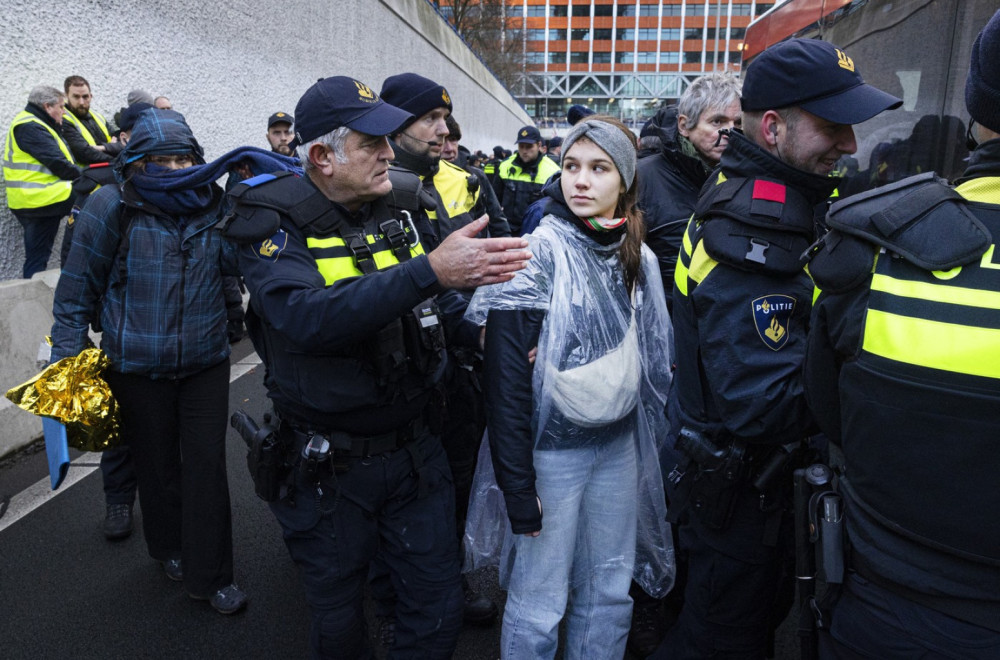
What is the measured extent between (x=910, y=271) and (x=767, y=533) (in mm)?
1036

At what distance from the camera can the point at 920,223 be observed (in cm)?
126

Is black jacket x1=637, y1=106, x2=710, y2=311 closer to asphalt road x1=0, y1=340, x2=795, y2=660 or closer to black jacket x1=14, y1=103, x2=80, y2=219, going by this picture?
asphalt road x1=0, y1=340, x2=795, y2=660

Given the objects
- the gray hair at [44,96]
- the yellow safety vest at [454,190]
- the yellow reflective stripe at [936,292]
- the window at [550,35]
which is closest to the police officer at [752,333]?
the yellow reflective stripe at [936,292]

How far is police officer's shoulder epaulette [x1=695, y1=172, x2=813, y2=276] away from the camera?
1.78 meters

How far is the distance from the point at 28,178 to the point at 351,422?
16.2ft

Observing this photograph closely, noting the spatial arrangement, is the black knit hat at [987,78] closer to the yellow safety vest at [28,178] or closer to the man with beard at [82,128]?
the man with beard at [82,128]

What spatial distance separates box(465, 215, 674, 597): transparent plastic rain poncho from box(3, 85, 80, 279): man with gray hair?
16.2ft

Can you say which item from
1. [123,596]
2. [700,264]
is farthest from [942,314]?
[123,596]

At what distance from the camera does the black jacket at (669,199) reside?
3.30m

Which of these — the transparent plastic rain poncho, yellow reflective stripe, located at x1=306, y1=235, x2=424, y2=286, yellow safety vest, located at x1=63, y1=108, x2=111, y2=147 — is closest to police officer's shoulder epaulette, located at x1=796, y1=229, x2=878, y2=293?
the transparent plastic rain poncho

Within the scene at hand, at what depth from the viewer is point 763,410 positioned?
180cm

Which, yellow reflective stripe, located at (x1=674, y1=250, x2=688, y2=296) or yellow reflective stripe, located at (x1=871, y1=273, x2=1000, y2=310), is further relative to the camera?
yellow reflective stripe, located at (x1=674, y1=250, x2=688, y2=296)

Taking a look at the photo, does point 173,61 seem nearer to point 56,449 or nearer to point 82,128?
point 82,128

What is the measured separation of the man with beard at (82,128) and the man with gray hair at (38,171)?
110 mm
